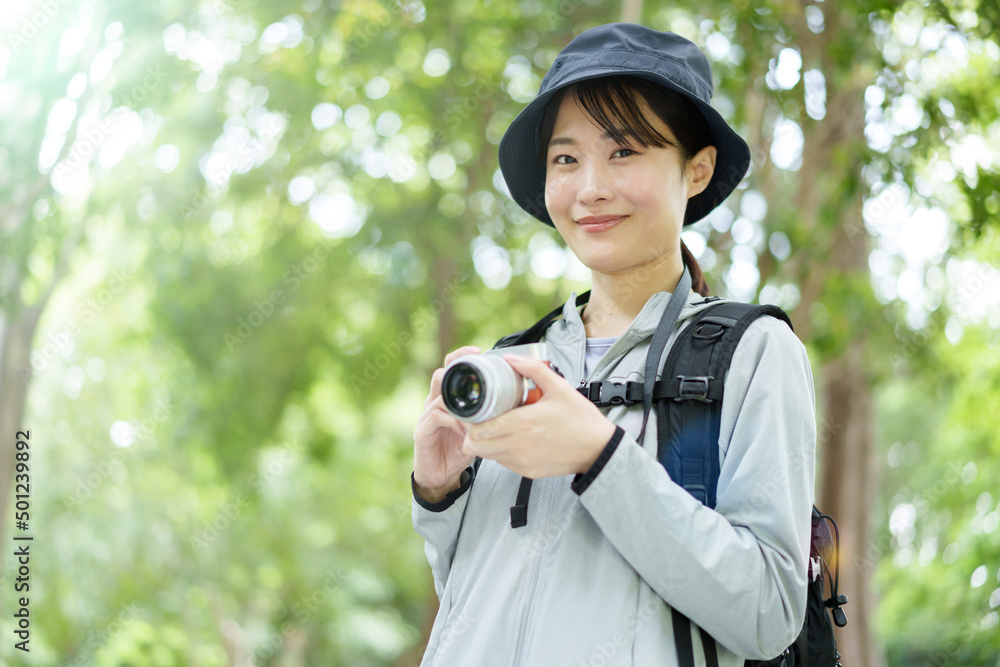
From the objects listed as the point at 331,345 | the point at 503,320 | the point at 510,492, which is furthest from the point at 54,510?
the point at 510,492

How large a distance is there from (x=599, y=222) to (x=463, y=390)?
0.49 m

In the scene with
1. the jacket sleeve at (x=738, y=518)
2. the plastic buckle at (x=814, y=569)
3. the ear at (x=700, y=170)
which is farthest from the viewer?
the ear at (x=700, y=170)

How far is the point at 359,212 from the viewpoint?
7816 millimetres

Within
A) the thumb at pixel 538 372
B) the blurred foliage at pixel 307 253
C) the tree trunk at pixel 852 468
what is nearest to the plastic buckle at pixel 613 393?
the thumb at pixel 538 372

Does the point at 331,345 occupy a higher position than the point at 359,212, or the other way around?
the point at 359,212

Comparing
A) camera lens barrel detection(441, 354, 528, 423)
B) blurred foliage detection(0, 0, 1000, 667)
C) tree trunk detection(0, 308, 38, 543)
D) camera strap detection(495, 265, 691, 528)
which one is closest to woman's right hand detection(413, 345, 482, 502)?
camera strap detection(495, 265, 691, 528)

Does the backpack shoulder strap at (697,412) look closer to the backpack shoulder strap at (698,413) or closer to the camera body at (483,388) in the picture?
the backpack shoulder strap at (698,413)

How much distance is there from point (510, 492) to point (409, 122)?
6324mm

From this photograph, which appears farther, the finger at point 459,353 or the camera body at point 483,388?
the finger at point 459,353

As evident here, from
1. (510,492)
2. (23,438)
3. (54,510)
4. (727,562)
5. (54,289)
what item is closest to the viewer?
(727,562)

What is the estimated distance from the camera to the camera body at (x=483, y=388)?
1167 millimetres

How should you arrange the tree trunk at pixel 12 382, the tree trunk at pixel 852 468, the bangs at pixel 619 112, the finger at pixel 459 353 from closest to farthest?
the finger at pixel 459 353 < the bangs at pixel 619 112 < the tree trunk at pixel 12 382 < the tree trunk at pixel 852 468

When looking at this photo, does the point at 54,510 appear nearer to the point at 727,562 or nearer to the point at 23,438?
the point at 23,438

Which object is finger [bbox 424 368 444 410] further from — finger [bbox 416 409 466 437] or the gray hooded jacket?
the gray hooded jacket
